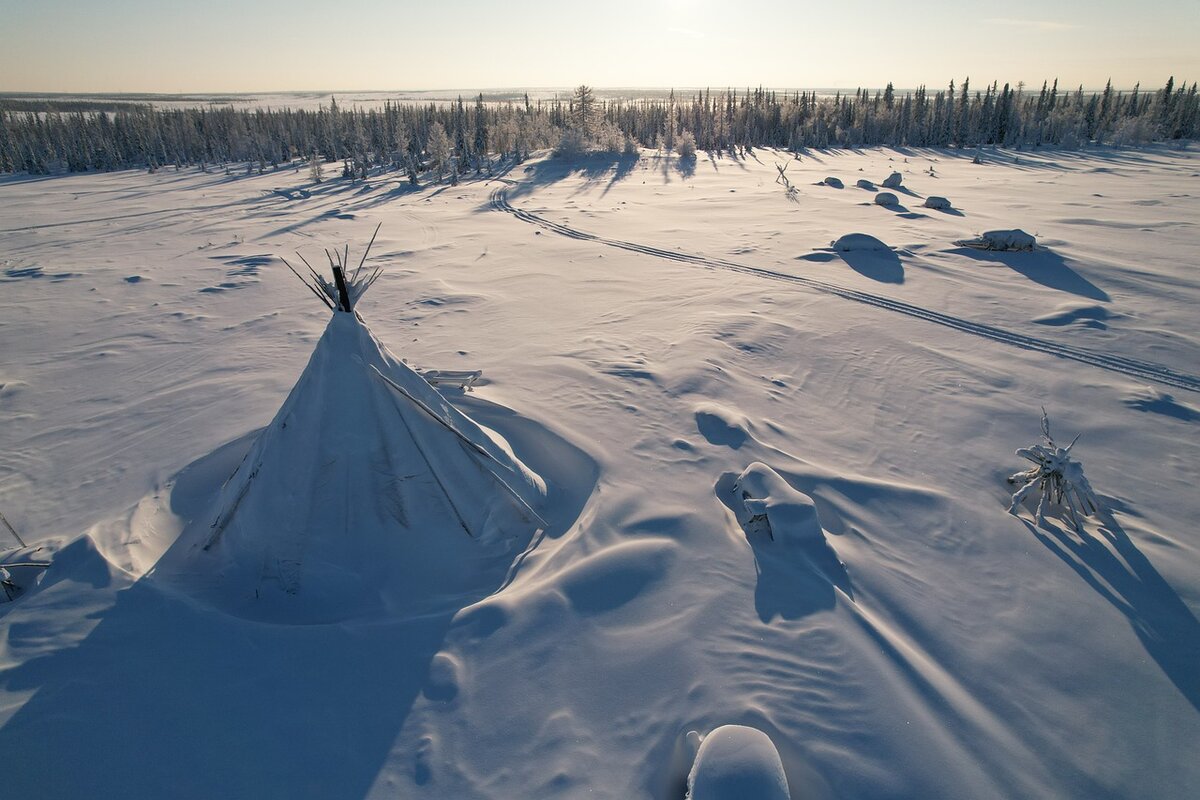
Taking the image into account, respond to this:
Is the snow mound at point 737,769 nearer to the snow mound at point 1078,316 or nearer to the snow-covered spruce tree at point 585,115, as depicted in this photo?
the snow mound at point 1078,316

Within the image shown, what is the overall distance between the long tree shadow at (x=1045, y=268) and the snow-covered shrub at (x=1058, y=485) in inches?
258

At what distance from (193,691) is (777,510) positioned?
156 inches

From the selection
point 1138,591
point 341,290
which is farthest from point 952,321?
point 341,290

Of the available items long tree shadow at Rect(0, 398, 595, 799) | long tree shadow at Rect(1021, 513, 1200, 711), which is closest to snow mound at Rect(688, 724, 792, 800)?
long tree shadow at Rect(0, 398, 595, 799)

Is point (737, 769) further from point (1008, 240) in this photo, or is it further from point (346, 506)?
point (1008, 240)

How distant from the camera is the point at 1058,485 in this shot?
461 centimetres

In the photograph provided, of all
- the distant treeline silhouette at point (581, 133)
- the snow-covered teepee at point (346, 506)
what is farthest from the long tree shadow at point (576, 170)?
the snow-covered teepee at point (346, 506)

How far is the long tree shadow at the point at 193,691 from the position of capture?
271 cm

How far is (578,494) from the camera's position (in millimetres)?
4918

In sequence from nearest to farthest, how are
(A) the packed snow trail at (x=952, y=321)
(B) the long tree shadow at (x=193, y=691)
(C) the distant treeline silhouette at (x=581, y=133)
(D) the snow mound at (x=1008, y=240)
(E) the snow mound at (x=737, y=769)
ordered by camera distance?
(E) the snow mound at (x=737, y=769) → (B) the long tree shadow at (x=193, y=691) → (A) the packed snow trail at (x=952, y=321) → (D) the snow mound at (x=1008, y=240) → (C) the distant treeline silhouette at (x=581, y=133)

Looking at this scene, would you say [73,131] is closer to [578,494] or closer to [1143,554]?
[578,494]

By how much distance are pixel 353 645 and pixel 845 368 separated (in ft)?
21.1

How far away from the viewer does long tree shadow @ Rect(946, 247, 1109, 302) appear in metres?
9.57

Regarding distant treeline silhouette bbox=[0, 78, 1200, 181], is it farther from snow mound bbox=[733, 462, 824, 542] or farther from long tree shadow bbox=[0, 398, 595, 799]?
long tree shadow bbox=[0, 398, 595, 799]
